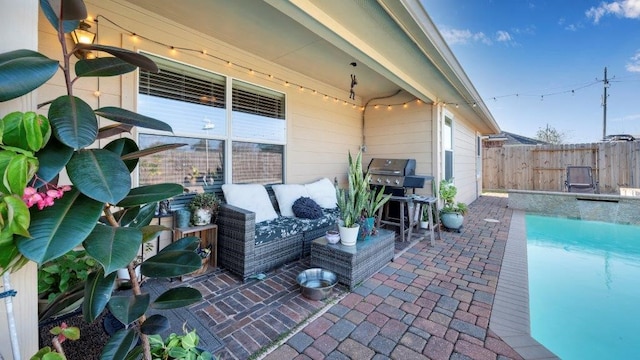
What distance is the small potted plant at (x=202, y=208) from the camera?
2.96 metres

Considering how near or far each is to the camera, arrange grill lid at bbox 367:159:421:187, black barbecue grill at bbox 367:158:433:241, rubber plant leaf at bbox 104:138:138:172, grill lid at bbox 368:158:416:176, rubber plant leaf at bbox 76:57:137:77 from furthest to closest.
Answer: grill lid at bbox 368:158:416:176
grill lid at bbox 367:159:421:187
black barbecue grill at bbox 367:158:433:241
rubber plant leaf at bbox 104:138:138:172
rubber plant leaf at bbox 76:57:137:77

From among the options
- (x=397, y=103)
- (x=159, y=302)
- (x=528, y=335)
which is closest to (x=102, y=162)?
(x=159, y=302)

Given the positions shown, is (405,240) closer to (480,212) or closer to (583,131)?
(480,212)

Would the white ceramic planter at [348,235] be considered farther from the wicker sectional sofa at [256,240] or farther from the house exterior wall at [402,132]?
the house exterior wall at [402,132]

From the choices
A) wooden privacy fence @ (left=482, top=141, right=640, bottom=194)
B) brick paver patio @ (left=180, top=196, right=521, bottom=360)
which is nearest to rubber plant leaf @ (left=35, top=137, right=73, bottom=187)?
brick paver patio @ (left=180, top=196, right=521, bottom=360)

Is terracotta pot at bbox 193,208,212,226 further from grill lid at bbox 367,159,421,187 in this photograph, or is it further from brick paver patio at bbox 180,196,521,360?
grill lid at bbox 367,159,421,187

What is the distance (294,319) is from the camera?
6.89 ft

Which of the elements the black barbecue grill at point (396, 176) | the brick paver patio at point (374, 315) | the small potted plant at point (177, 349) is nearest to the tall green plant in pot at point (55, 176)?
the small potted plant at point (177, 349)

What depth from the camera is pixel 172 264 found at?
44.0 inches

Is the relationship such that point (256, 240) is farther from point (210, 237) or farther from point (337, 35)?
point (337, 35)

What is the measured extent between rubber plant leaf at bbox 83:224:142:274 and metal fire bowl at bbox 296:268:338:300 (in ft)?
6.04

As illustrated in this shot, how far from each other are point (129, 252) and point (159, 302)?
0.48 metres

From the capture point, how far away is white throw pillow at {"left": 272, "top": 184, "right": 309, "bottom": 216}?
150 inches

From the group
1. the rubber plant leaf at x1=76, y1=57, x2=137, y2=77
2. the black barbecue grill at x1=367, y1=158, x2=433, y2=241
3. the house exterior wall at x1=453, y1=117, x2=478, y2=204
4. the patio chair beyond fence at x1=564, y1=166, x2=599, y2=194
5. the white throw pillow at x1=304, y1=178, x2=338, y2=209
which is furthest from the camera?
the patio chair beyond fence at x1=564, y1=166, x2=599, y2=194
